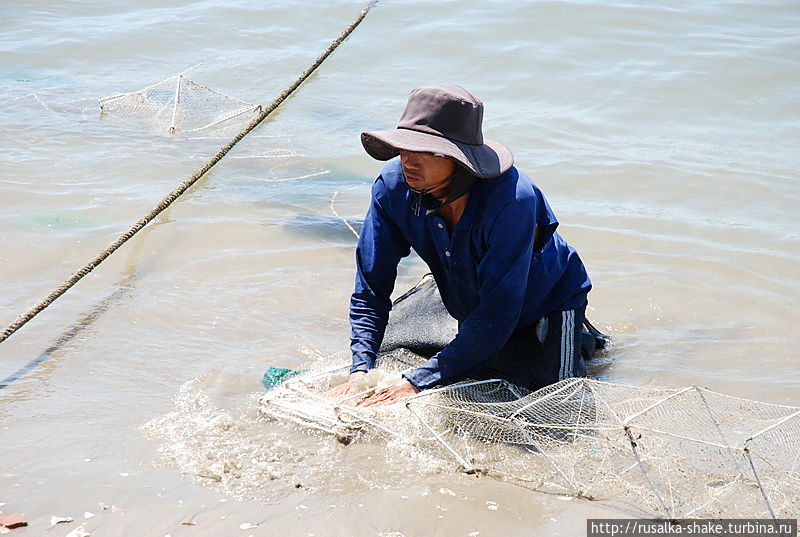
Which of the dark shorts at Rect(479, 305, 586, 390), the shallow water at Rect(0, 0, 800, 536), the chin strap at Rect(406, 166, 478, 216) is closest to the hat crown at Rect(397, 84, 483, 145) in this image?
the chin strap at Rect(406, 166, 478, 216)

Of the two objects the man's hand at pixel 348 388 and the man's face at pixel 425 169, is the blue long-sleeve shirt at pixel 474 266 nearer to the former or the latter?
the man's hand at pixel 348 388

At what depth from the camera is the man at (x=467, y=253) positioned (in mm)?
2715

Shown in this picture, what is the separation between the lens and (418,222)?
3023 millimetres

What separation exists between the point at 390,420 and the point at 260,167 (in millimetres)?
3944

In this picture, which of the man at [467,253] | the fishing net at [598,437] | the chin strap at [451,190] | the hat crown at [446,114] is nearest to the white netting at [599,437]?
the fishing net at [598,437]

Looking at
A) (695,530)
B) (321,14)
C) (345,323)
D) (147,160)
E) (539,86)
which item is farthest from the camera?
(321,14)

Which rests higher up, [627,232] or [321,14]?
[321,14]

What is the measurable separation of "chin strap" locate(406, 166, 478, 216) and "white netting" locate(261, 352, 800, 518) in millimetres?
660

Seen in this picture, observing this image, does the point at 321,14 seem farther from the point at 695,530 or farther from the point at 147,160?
the point at 695,530

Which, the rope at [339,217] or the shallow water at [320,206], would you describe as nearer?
the shallow water at [320,206]

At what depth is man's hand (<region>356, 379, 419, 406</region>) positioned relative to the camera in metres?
2.93

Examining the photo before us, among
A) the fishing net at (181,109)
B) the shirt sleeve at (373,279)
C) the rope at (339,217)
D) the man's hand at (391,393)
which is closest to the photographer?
the man's hand at (391,393)

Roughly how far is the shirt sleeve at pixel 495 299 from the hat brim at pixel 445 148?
0.15 m

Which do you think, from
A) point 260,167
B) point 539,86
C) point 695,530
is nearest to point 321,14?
point 539,86
